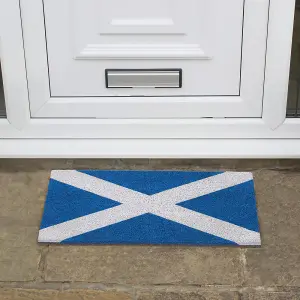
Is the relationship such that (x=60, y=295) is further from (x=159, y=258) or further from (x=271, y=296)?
(x=271, y=296)

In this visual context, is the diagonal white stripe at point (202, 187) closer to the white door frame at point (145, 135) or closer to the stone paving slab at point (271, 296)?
the white door frame at point (145, 135)

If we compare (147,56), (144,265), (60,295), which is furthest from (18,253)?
(147,56)

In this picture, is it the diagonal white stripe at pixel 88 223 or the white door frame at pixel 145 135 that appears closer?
the diagonal white stripe at pixel 88 223

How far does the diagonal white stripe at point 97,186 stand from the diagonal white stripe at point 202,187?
6 centimetres

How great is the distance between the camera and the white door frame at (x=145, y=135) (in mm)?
1820

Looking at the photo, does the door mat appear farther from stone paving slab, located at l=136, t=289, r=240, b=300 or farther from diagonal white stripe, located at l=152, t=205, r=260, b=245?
stone paving slab, located at l=136, t=289, r=240, b=300

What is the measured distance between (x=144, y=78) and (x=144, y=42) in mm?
100

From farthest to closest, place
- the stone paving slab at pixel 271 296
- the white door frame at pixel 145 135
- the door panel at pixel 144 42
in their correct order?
the white door frame at pixel 145 135 < the door panel at pixel 144 42 < the stone paving slab at pixel 271 296

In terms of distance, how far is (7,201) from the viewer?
172 cm

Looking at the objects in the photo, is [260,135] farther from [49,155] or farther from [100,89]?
[49,155]

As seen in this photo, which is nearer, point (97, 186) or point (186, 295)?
point (186, 295)

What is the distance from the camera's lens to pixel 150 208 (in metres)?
1.67

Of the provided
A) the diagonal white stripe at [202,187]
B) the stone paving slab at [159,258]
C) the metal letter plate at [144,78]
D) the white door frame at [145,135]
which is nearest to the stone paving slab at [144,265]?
the stone paving slab at [159,258]

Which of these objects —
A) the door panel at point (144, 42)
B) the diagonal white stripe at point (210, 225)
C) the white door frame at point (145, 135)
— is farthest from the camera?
the white door frame at point (145, 135)
